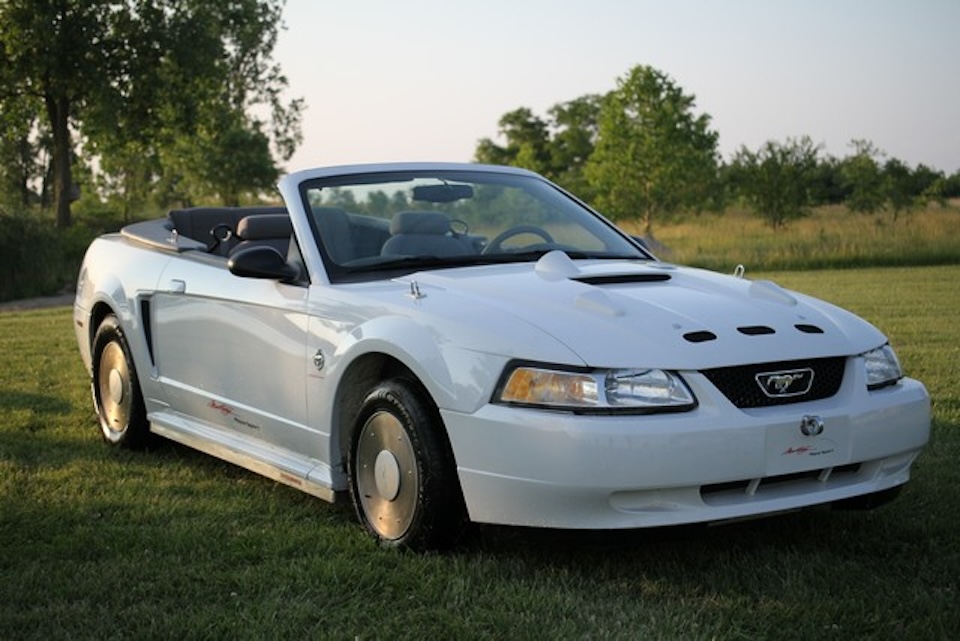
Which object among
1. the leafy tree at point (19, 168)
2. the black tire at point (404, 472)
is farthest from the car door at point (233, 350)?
the leafy tree at point (19, 168)

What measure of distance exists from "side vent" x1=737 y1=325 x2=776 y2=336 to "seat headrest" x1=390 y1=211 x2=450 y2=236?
1.54 meters

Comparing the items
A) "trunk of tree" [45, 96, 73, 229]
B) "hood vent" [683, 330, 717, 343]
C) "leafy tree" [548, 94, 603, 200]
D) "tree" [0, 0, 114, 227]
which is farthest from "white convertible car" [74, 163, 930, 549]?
"leafy tree" [548, 94, 603, 200]

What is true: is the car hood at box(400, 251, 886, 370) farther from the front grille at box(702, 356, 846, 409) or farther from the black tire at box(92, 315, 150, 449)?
the black tire at box(92, 315, 150, 449)

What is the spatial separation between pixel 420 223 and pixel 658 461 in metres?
1.85

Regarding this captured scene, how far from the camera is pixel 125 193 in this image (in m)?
61.5

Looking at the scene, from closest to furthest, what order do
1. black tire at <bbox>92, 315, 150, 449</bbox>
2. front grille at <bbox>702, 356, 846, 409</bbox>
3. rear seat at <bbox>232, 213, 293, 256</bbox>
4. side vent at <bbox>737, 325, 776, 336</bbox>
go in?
front grille at <bbox>702, 356, 846, 409</bbox>, side vent at <bbox>737, 325, 776, 336</bbox>, rear seat at <bbox>232, 213, 293, 256</bbox>, black tire at <bbox>92, 315, 150, 449</bbox>

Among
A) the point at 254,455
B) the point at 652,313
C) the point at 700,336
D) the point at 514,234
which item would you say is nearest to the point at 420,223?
the point at 514,234

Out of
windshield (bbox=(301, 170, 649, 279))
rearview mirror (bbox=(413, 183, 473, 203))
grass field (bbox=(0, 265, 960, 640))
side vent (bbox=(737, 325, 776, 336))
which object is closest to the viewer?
grass field (bbox=(0, 265, 960, 640))

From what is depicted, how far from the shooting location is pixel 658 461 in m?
3.80

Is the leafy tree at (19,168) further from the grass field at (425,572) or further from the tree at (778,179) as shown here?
the grass field at (425,572)

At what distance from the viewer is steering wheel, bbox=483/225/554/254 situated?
5.27 metres

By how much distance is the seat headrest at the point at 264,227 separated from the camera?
228 inches

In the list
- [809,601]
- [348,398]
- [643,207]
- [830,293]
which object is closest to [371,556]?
[348,398]

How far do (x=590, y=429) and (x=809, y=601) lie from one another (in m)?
0.82
